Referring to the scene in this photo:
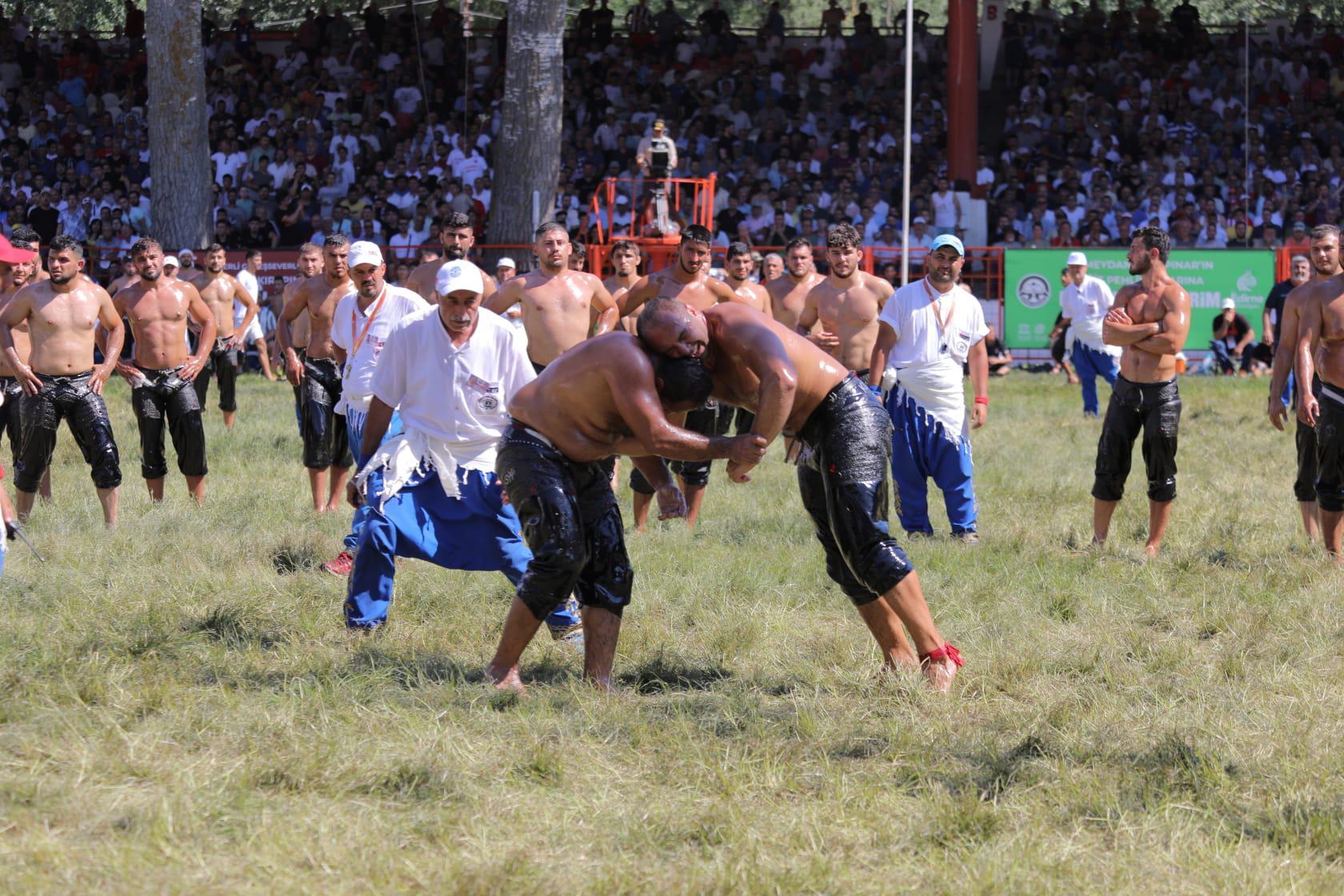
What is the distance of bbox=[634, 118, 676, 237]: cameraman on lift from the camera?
1838cm

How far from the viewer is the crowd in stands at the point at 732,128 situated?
22094 mm

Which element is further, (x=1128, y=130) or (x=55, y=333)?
(x=1128, y=130)

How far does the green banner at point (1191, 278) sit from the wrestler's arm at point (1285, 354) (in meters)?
12.0

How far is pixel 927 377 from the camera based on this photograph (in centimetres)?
931

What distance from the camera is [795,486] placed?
10883 millimetres

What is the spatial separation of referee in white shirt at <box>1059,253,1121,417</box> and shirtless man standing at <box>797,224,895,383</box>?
5.32m

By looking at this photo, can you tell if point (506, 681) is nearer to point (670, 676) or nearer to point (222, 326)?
point (670, 676)

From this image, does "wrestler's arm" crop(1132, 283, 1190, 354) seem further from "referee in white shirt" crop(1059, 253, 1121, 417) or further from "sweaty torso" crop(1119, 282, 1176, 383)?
"referee in white shirt" crop(1059, 253, 1121, 417)

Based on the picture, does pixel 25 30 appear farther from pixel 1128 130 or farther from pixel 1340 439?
pixel 1340 439

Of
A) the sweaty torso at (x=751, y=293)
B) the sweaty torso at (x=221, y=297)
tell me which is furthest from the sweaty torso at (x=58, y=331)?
the sweaty torso at (x=221, y=297)

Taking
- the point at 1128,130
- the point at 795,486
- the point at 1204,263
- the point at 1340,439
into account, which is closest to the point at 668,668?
the point at 1340,439

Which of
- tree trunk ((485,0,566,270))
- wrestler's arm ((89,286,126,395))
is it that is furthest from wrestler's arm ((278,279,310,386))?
tree trunk ((485,0,566,270))

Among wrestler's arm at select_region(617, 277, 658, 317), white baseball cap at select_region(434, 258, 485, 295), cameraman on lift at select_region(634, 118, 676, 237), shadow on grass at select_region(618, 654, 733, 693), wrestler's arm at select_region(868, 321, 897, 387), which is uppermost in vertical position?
cameraman on lift at select_region(634, 118, 676, 237)

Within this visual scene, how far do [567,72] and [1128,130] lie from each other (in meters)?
8.95
